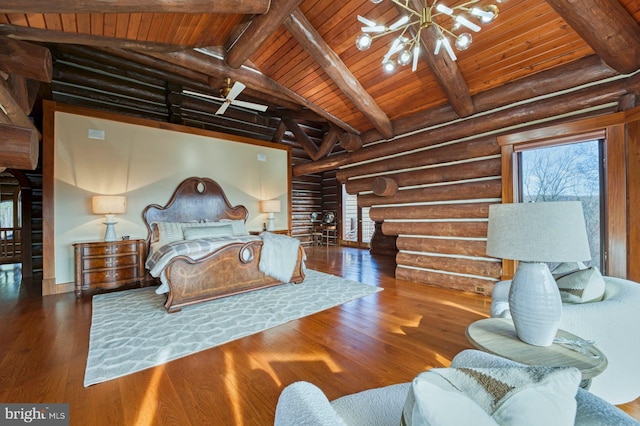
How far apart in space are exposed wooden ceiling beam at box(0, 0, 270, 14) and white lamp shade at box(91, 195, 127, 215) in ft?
9.82

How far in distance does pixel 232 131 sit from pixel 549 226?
7.82 m

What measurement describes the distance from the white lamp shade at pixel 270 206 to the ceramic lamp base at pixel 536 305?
5773 mm

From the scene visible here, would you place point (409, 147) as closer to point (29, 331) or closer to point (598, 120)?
point (598, 120)

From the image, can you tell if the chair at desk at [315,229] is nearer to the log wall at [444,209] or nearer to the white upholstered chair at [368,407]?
the log wall at [444,209]

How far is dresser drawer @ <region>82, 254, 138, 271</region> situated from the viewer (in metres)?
4.40

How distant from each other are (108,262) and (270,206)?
3.33m

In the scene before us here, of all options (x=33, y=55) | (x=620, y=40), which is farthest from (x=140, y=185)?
(x=620, y=40)

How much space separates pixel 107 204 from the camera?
4586mm

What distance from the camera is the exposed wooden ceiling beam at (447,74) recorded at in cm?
331

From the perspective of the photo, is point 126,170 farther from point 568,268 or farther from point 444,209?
point 568,268

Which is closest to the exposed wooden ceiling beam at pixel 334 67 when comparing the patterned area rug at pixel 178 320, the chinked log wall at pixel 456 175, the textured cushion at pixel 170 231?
the chinked log wall at pixel 456 175

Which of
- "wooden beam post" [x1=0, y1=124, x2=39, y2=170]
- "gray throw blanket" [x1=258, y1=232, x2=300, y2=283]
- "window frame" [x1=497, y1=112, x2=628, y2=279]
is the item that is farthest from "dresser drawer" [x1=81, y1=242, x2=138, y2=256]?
"window frame" [x1=497, y1=112, x2=628, y2=279]

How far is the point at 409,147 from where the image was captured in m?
5.19

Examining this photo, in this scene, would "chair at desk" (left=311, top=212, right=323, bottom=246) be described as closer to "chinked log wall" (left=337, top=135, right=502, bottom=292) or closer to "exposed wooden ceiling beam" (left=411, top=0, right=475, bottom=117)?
"chinked log wall" (left=337, top=135, right=502, bottom=292)
